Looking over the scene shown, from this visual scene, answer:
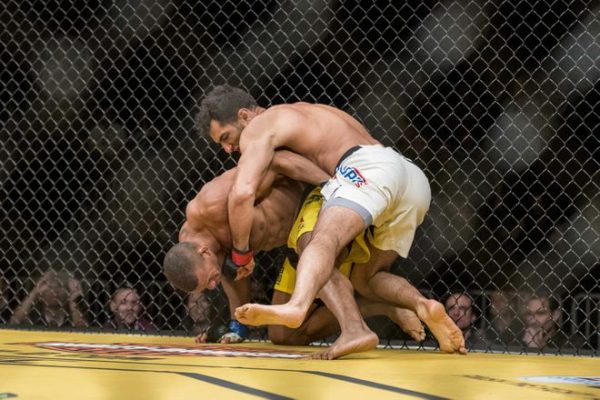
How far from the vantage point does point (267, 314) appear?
2.05m

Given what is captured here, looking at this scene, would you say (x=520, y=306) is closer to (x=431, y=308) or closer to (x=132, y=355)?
(x=431, y=308)

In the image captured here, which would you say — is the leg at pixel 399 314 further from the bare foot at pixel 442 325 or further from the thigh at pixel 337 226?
the thigh at pixel 337 226

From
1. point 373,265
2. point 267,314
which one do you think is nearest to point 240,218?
point 373,265

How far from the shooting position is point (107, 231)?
13.9 feet

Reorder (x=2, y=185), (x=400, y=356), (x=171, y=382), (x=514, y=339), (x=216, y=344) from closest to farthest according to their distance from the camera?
(x=171, y=382)
(x=400, y=356)
(x=216, y=344)
(x=514, y=339)
(x=2, y=185)

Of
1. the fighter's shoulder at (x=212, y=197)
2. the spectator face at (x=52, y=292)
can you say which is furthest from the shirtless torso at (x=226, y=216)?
the spectator face at (x=52, y=292)

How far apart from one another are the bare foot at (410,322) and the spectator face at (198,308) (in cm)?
108

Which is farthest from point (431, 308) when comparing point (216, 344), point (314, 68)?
point (314, 68)

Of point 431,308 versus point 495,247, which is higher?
point 495,247

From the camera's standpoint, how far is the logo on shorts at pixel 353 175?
259 cm

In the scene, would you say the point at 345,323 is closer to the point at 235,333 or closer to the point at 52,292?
the point at 235,333

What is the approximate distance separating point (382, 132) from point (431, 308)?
1.46 metres

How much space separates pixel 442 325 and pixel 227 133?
0.87m

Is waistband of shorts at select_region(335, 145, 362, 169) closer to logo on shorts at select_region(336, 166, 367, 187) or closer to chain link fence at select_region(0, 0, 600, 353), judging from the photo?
logo on shorts at select_region(336, 166, 367, 187)
